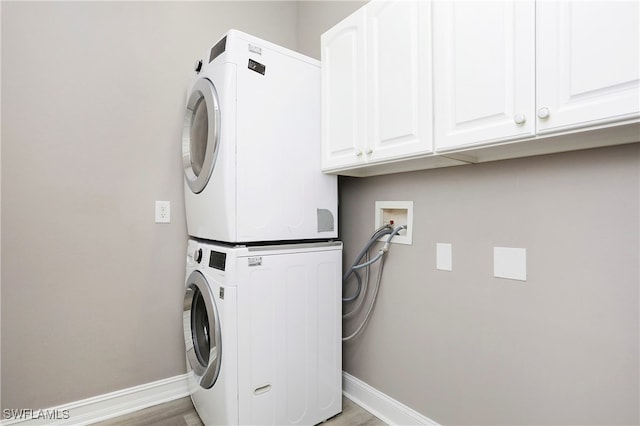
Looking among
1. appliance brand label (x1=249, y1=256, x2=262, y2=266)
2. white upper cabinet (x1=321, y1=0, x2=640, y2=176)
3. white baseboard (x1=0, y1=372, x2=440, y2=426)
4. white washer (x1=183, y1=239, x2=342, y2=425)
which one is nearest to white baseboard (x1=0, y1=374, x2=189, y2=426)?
white baseboard (x1=0, y1=372, x2=440, y2=426)

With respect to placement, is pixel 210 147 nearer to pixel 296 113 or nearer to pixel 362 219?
pixel 296 113

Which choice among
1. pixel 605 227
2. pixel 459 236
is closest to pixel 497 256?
pixel 459 236

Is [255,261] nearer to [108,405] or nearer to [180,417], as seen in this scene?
[180,417]

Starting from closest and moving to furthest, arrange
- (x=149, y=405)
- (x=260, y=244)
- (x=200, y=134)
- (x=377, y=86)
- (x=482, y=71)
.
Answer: (x=482, y=71), (x=377, y=86), (x=260, y=244), (x=200, y=134), (x=149, y=405)

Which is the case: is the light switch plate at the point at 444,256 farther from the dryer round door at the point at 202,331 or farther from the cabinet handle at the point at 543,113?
the dryer round door at the point at 202,331

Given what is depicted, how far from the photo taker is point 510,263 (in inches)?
51.4

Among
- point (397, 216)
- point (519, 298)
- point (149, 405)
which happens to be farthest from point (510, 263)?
point (149, 405)

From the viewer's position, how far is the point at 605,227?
3.55 feet

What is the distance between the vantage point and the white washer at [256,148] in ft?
4.84

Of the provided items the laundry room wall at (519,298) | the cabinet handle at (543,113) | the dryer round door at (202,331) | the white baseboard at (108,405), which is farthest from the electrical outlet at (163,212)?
the cabinet handle at (543,113)

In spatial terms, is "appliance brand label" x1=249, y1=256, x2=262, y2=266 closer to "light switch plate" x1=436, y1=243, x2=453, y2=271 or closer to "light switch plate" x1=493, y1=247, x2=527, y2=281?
"light switch plate" x1=436, y1=243, x2=453, y2=271

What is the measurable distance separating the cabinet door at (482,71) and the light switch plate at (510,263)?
49 centimetres

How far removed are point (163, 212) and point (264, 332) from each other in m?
A: 0.96

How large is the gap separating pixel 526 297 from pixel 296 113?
129 centimetres
